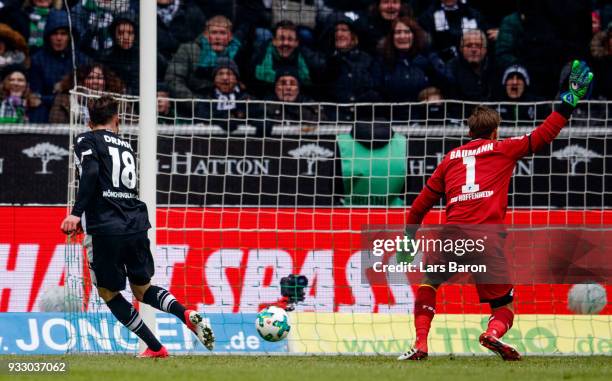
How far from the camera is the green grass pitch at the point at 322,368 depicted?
594cm

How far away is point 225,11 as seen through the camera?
43.7 ft

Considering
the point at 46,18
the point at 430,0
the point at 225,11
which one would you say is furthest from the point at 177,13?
the point at 430,0

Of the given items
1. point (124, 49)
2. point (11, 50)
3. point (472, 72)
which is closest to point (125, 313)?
point (124, 49)

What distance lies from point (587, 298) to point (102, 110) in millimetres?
4448

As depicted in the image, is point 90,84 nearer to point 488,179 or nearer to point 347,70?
point 347,70

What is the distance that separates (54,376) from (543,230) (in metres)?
5.30

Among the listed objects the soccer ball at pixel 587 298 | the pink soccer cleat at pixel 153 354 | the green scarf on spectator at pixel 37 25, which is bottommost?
the pink soccer cleat at pixel 153 354

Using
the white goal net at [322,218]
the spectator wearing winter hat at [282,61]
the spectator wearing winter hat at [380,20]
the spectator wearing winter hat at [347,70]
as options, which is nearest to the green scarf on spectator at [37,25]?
the white goal net at [322,218]

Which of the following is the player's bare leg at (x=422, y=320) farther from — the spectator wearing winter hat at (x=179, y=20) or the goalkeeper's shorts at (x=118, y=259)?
the spectator wearing winter hat at (x=179, y=20)

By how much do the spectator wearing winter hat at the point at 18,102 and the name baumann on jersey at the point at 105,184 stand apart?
5.19 m

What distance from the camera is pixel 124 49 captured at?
11.5 m

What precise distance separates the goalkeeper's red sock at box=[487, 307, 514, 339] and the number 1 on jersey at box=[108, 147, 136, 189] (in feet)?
8.03

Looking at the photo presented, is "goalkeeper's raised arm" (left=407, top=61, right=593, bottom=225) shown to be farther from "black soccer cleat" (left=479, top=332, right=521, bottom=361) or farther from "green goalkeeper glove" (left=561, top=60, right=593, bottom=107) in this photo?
"black soccer cleat" (left=479, top=332, right=521, bottom=361)

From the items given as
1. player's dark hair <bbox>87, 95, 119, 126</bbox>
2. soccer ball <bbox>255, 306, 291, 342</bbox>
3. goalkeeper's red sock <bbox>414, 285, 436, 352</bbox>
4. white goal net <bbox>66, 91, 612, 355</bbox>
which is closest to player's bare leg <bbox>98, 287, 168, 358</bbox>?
soccer ball <bbox>255, 306, 291, 342</bbox>
